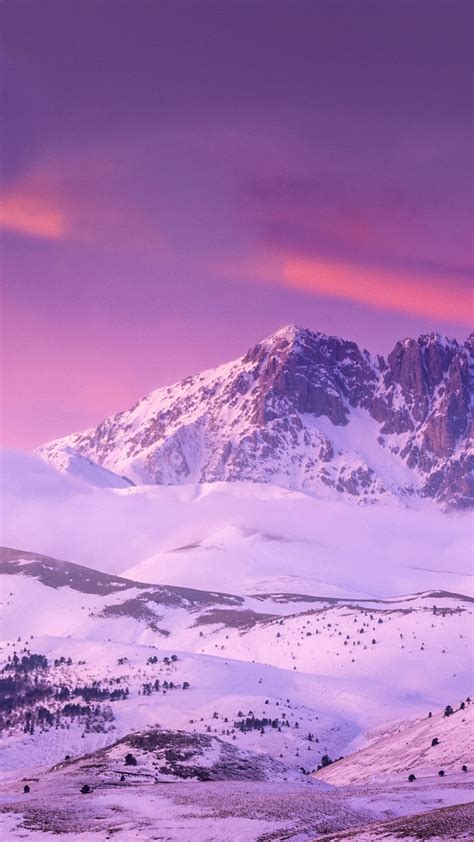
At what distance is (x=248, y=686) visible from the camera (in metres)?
155

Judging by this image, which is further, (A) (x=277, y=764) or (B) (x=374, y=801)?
(A) (x=277, y=764)

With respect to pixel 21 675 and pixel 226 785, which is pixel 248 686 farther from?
pixel 226 785

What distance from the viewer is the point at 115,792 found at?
2147 inches

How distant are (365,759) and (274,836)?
167ft

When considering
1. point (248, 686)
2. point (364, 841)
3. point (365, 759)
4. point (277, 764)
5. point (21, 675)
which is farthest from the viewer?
point (21, 675)

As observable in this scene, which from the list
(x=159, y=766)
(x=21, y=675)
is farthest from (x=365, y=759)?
(x=21, y=675)

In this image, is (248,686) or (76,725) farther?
(248,686)

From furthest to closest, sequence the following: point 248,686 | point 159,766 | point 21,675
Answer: point 21,675 → point 248,686 → point 159,766

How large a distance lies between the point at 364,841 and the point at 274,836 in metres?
6.38

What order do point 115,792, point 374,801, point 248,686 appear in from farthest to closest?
point 248,686 → point 115,792 → point 374,801

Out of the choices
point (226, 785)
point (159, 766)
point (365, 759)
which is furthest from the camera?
point (365, 759)

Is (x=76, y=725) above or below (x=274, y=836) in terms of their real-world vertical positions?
below

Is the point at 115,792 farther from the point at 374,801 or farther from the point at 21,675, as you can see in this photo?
the point at 21,675

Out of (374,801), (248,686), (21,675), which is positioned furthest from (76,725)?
(374,801)
